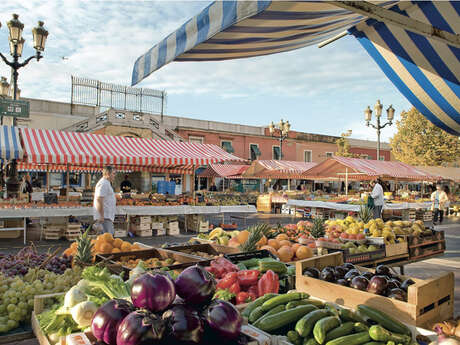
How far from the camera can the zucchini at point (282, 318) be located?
7.11 ft

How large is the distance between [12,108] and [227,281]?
7690 mm

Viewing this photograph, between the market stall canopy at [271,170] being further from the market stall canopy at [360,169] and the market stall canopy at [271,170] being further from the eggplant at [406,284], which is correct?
the eggplant at [406,284]

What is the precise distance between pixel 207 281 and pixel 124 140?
12.1m

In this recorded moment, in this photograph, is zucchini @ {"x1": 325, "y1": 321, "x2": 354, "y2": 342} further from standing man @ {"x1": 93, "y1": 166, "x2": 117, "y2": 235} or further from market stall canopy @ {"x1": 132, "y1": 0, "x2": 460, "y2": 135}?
standing man @ {"x1": 93, "y1": 166, "x2": 117, "y2": 235}

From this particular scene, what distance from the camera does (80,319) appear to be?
2.05 meters

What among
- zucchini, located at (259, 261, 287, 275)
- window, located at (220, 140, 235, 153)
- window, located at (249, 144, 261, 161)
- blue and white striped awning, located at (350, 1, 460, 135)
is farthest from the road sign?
window, located at (249, 144, 261, 161)

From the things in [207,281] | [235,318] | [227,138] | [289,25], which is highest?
[227,138]

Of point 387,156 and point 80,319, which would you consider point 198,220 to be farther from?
point 387,156

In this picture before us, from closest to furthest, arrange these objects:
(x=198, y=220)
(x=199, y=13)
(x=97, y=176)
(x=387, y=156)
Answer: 1. (x=199, y=13)
2. (x=198, y=220)
3. (x=97, y=176)
4. (x=387, y=156)

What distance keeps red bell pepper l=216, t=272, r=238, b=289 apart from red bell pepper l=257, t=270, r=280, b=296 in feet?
0.71

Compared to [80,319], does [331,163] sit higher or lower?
higher


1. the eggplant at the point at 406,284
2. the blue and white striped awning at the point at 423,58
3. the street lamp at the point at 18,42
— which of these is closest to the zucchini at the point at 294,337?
the eggplant at the point at 406,284

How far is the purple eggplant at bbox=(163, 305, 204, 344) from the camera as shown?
160cm

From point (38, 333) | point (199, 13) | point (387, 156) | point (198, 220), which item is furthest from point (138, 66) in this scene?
point (387, 156)
